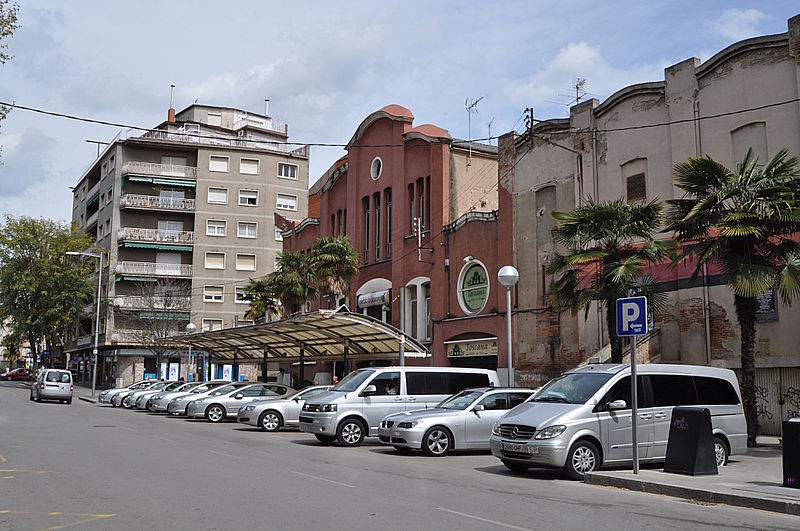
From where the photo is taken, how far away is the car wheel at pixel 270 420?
921 inches

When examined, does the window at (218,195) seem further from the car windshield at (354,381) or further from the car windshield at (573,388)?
the car windshield at (573,388)

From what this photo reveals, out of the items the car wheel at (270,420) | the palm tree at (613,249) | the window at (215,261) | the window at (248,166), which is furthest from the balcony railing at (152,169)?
the palm tree at (613,249)

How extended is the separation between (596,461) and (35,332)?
60.0 meters

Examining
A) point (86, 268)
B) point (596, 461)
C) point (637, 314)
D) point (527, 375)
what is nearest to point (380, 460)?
point (596, 461)

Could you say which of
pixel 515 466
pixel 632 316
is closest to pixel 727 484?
pixel 632 316

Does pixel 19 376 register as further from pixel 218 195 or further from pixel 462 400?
pixel 462 400

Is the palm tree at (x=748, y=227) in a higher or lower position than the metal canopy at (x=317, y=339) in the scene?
higher

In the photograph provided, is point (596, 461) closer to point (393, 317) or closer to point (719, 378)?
point (719, 378)

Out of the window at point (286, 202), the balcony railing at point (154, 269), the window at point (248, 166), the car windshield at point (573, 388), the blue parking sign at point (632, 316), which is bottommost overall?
the car windshield at point (573, 388)

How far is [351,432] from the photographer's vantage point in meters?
18.8

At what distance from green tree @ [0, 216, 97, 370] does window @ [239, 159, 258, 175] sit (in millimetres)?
14212

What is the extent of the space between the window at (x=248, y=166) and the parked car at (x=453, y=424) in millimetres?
51546

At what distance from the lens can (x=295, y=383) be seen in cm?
3534

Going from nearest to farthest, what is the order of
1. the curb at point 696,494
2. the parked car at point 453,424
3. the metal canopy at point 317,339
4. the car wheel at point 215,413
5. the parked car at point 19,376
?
the curb at point 696,494 → the parked car at point 453,424 → the metal canopy at point 317,339 → the car wheel at point 215,413 → the parked car at point 19,376
